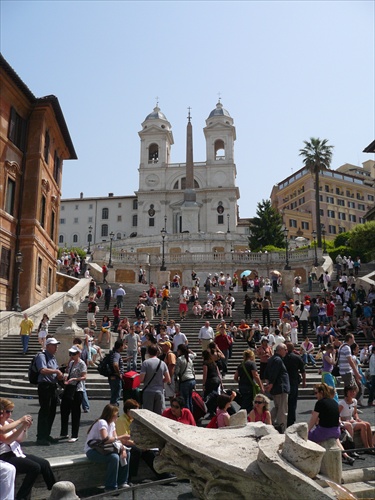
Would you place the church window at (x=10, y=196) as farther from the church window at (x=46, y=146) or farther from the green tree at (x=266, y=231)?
the green tree at (x=266, y=231)

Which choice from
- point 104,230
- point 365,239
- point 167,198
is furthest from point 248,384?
point 104,230

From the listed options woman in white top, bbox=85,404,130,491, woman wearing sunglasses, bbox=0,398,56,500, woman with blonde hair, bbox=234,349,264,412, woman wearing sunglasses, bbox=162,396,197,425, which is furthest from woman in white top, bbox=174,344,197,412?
woman wearing sunglasses, bbox=0,398,56,500

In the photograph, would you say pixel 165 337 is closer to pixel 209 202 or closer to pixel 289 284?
pixel 289 284

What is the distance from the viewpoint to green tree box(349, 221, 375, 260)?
142 ft

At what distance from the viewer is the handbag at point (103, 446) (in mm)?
6242

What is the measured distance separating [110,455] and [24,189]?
22601 mm

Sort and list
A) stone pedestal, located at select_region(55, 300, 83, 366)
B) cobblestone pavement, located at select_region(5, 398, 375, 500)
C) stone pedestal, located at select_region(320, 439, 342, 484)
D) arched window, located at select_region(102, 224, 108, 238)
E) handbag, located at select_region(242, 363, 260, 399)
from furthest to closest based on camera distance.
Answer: arched window, located at select_region(102, 224, 108, 238)
stone pedestal, located at select_region(55, 300, 83, 366)
handbag, located at select_region(242, 363, 260, 399)
cobblestone pavement, located at select_region(5, 398, 375, 500)
stone pedestal, located at select_region(320, 439, 342, 484)

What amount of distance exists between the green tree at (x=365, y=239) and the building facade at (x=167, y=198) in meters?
36.0

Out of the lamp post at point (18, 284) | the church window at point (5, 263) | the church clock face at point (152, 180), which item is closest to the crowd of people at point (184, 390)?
the lamp post at point (18, 284)

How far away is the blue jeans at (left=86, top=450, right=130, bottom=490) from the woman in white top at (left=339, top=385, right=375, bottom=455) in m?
3.70

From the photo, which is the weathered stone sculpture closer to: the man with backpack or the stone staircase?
the man with backpack

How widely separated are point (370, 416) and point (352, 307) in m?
15.0

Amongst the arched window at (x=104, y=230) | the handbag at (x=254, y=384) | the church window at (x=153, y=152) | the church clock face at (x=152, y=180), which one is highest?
the church window at (x=153, y=152)

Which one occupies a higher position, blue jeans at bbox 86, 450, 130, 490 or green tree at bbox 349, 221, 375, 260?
green tree at bbox 349, 221, 375, 260
